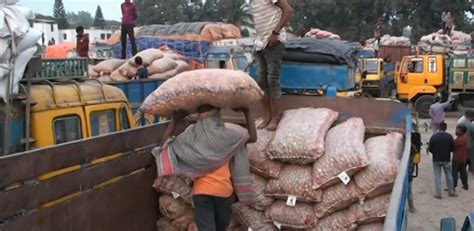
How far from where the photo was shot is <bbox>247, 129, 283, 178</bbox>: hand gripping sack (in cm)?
398

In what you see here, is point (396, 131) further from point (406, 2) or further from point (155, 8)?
point (155, 8)

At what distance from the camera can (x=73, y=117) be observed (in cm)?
409

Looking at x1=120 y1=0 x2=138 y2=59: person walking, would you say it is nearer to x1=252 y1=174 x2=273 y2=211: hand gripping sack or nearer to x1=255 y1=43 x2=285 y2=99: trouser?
x1=255 y1=43 x2=285 y2=99: trouser

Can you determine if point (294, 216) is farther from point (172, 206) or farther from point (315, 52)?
point (315, 52)

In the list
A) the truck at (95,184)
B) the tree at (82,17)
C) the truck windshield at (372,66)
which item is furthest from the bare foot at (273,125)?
the tree at (82,17)

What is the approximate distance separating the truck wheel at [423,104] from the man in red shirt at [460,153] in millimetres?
10129

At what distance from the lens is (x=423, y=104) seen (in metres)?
19.6

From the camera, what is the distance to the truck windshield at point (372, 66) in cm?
2291

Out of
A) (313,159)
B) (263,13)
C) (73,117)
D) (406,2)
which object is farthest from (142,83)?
(406,2)

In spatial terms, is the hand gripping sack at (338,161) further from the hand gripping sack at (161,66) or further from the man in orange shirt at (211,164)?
the hand gripping sack at (161,66)

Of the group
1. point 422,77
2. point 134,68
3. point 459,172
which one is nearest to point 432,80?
point 422,77

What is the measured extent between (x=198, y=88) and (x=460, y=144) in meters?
6.71

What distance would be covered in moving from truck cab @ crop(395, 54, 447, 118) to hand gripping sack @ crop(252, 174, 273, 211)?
16.6 m

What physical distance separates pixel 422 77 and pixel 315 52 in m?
14.5
